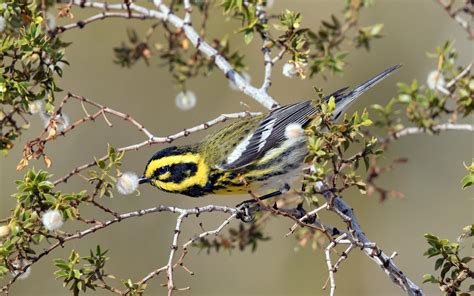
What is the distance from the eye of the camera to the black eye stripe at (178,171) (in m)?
4.41

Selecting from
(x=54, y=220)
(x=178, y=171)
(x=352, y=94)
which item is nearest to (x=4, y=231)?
(x=54, y=220)

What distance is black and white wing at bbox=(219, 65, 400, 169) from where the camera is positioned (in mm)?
4500

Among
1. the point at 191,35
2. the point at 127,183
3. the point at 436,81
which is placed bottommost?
the point at 127,183

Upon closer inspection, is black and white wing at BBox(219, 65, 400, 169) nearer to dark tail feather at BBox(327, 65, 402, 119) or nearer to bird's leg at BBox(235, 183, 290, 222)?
dark tail feather at BBox(327, 65, 402, 119)

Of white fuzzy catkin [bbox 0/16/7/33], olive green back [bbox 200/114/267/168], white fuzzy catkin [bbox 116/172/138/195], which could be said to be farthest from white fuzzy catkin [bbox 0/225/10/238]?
olive green back [bbox 200/114/267/168]

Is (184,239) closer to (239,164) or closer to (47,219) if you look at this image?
(239,164)

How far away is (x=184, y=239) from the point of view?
774cm

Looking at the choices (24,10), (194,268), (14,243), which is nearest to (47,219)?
(14,243)

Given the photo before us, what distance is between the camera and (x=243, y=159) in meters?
4.49

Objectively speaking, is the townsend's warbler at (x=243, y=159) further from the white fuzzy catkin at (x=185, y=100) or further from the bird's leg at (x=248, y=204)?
the white fuzzy catkin at (x=185, y=100)

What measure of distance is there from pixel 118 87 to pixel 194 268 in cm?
202

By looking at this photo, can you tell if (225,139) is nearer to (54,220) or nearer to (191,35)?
(191,35)

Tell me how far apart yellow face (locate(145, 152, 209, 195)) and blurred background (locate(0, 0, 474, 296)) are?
2845 millimetres

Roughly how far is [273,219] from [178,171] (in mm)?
3255
